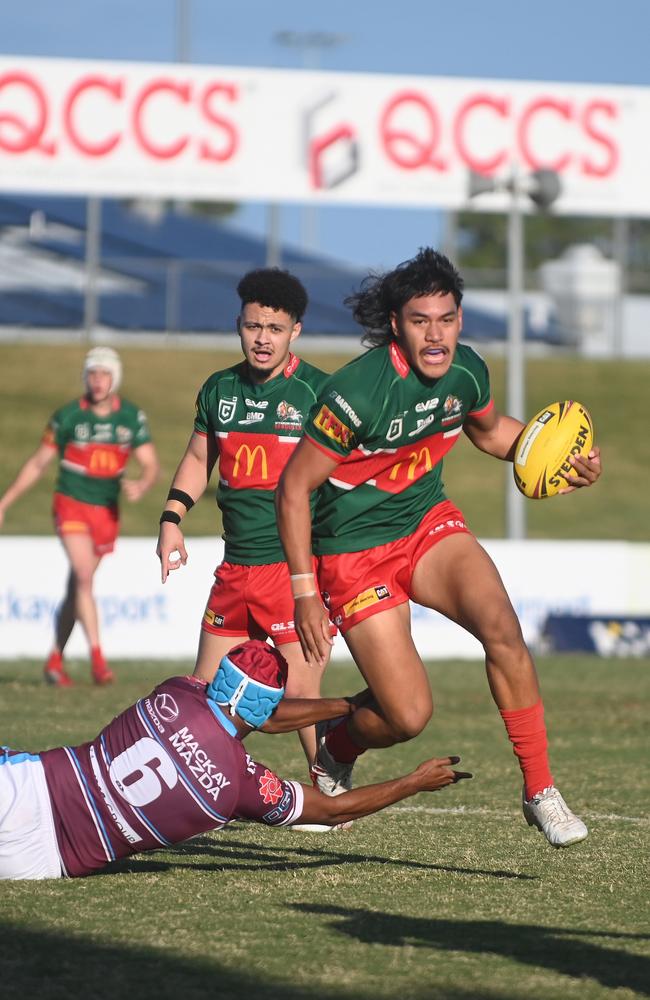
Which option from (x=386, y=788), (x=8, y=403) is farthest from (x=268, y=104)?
(x=386, y=788)

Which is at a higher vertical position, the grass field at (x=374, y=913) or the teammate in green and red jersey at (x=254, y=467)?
the teammate in green and red jersey at (x=254, y=467)

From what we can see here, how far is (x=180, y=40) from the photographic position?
56281mm

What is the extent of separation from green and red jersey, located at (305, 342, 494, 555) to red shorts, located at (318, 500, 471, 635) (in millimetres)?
41

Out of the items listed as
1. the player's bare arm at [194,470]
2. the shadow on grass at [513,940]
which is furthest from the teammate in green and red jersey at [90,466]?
the shadow on grass at [513,940]

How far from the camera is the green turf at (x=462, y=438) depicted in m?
26.3

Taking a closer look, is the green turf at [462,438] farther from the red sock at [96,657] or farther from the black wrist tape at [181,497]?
the black wrist tape at [181,497]

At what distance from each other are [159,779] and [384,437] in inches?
61.2

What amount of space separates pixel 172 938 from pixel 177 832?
2.01 feet

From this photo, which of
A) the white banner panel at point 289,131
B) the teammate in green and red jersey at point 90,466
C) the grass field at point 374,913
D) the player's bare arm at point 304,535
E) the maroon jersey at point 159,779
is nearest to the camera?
the grass field at point 374,913

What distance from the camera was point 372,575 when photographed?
20.1 ft

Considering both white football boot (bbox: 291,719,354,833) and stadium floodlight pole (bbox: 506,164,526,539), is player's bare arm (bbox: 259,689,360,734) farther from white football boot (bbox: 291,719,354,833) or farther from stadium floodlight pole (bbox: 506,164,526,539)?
stadium floodlight pole (bbox: 506,164,526,539)

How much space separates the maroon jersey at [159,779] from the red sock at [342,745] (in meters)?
0.92

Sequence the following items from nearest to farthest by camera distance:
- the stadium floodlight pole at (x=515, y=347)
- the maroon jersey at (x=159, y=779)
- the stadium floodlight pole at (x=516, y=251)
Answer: the maroon jersey at (x=159, y=779) → the stadium floodlight pole at (x=516, y=251) → the stadium floodlight pole at (x=515, y=347)

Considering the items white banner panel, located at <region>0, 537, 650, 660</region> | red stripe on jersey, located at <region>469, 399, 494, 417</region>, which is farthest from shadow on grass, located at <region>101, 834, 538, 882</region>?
white banner panel, located at <region>0, 537, 650, 660</region>
